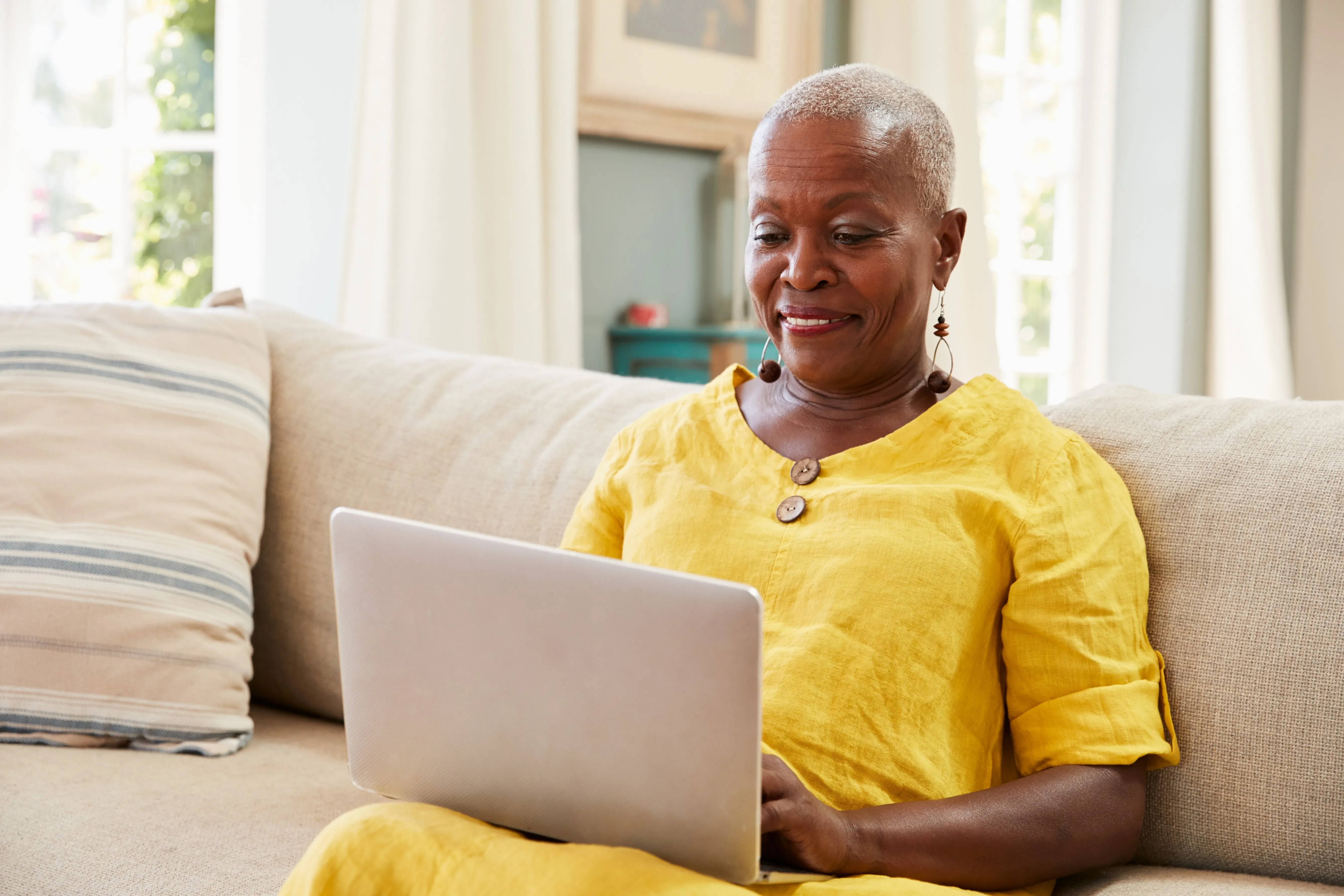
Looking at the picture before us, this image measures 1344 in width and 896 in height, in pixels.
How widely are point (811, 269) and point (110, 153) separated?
243 cm

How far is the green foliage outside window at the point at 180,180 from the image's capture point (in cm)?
290

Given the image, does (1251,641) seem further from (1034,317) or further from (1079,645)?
(1034,317)

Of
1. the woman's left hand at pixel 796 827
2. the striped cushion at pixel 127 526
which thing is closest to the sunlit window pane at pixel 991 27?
the striped cushion at pixel 127 526

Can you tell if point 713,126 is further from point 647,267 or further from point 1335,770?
point 1335,770

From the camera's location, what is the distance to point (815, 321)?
1113 millimetres

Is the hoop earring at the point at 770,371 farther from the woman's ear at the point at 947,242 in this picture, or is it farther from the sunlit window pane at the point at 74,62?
the sunlit window pane at the point at 74,62

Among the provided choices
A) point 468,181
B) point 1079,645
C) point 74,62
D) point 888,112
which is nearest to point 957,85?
point 468,181

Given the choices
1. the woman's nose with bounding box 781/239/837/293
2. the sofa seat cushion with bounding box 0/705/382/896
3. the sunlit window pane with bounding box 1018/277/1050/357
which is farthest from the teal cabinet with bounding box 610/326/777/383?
the woman's nose with bounding box 781/239/837/293

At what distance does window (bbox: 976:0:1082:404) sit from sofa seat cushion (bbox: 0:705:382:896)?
11.2 ft

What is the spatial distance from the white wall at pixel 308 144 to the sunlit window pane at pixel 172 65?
0.28 metres

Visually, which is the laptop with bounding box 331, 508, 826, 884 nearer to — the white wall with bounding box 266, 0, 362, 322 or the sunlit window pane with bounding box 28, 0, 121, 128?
the white wall with bounding box 266, 0, 362, 322

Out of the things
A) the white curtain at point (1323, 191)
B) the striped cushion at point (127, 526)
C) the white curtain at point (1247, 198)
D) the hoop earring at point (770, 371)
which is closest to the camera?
the hoop earring at point (770, 371)

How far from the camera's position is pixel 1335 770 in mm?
984

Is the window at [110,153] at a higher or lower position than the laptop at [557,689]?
higher
